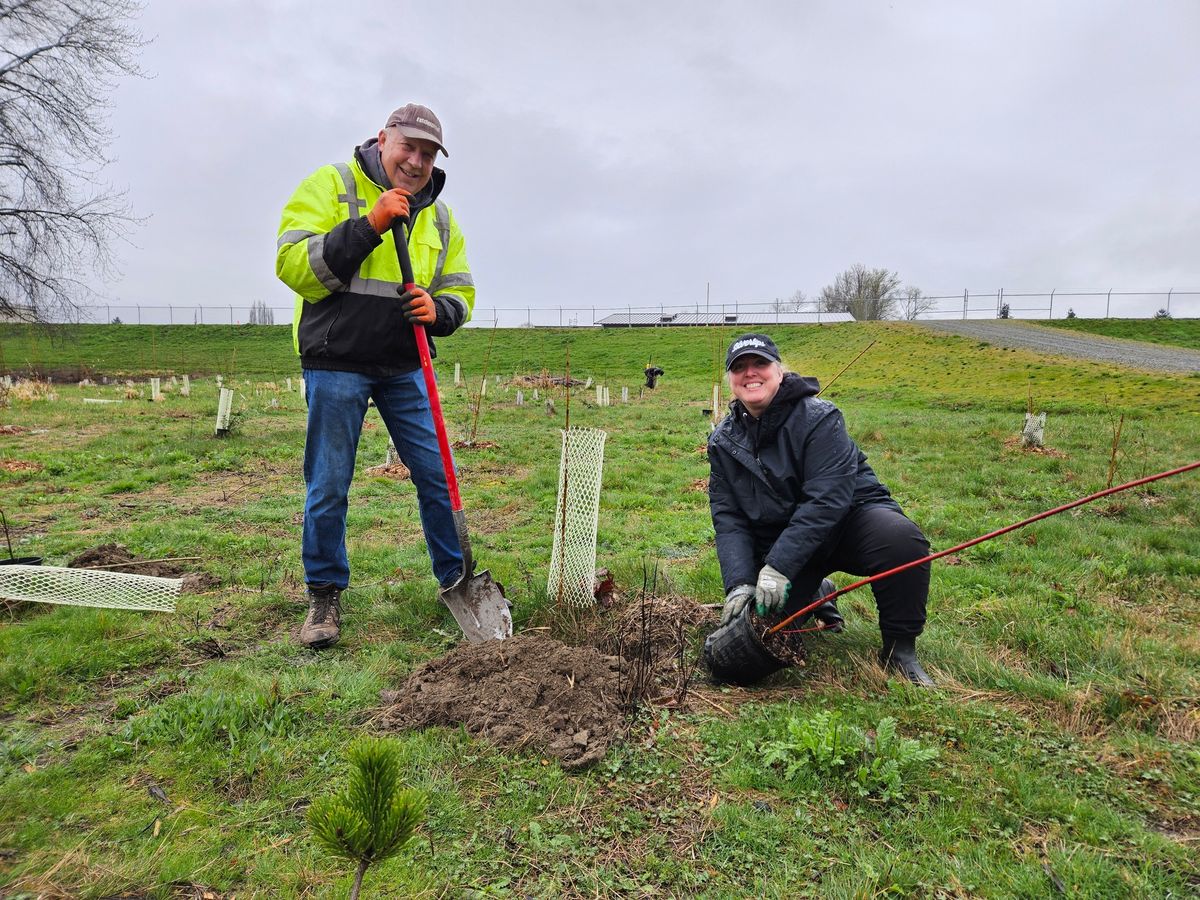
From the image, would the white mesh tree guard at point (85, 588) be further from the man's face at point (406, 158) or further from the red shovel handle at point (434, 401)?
the man's face at point (406, 158)

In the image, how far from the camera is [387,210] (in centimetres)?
283

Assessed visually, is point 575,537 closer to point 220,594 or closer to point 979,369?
point 220,594

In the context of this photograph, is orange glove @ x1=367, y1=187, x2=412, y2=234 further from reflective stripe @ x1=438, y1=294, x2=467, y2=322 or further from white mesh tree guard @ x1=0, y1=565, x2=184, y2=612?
white mesh tree guard @ x1=0, y1=565, x2=184, y2=612

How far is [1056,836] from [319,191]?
3.75 metres

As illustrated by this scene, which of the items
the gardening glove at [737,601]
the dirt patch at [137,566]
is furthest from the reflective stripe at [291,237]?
the gardening glove at [737,601]

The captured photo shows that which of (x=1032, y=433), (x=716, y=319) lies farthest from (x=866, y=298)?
(x=1032, y=433)

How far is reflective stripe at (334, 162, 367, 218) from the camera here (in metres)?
3.10

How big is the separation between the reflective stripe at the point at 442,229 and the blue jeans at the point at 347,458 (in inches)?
23.6

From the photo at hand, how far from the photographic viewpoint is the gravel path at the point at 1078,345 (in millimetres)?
23922

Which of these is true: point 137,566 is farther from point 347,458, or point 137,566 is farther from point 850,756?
point 850,756

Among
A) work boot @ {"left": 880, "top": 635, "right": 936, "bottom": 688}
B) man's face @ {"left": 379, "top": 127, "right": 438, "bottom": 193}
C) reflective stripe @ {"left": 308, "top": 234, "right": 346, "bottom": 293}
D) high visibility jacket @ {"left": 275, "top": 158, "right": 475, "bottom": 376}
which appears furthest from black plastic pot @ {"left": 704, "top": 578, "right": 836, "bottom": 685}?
man's face @ {"left": 379, "top": 127, "right": 438, "bottom": 193}

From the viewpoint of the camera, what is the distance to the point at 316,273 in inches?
114

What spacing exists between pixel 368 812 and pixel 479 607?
2.27 meters

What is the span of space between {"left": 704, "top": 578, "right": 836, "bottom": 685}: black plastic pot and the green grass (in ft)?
133
